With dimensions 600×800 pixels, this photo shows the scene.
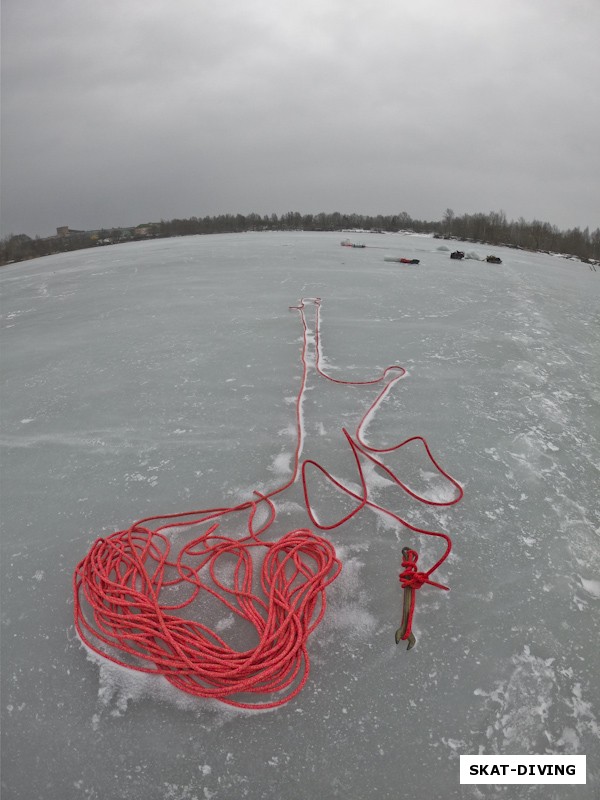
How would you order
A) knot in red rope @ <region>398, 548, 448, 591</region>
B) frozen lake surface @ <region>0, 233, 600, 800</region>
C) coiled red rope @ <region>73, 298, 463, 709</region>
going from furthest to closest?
knot in red rope @ <region>398, 548, 448, 591</region>, coiled red rope @ <region>73, 298, 463, 709</region>, frozen lake surface @ <region>0, 233, 600, 800</region>

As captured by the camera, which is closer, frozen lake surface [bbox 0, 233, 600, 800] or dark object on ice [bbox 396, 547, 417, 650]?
frozen lake surface [bbox 0, 233, 600, 800]

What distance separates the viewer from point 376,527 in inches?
79.0

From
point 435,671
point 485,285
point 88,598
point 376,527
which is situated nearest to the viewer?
point 435,671

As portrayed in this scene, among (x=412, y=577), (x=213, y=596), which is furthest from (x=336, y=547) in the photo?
(x=213, y=596)

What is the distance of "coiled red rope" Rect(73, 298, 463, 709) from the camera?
1.41 metres

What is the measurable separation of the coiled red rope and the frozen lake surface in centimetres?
5

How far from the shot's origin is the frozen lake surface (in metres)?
1.25

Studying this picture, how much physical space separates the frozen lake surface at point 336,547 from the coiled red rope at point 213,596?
0.05 m

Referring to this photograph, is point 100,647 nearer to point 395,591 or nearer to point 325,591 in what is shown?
point 325,591

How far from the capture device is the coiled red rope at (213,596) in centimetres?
141

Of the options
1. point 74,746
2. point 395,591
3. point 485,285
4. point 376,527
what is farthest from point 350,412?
point 485,285

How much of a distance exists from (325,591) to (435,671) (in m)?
0.44

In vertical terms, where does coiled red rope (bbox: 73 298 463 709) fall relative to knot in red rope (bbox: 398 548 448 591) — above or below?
below

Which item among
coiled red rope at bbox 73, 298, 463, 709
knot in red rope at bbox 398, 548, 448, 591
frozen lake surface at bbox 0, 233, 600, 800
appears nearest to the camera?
frozen lake surface at bbox 0, 233, 600, 800
